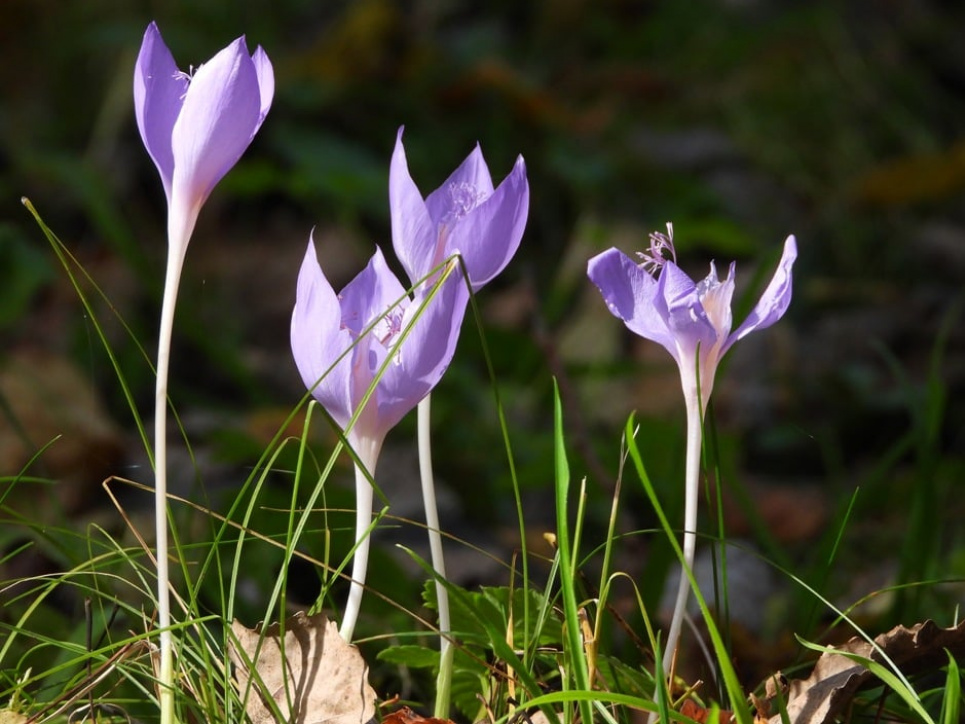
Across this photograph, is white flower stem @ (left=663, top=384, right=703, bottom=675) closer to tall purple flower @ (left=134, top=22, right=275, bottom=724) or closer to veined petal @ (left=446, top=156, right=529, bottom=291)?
veined petal @ (left=446, top=156, right=529, bottom=291)

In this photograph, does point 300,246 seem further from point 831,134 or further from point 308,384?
point 308,384

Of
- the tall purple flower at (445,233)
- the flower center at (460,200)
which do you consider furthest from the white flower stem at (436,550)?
the flower center at (460,200)

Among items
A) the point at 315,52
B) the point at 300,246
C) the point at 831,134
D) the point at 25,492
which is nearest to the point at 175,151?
the point at 25,492

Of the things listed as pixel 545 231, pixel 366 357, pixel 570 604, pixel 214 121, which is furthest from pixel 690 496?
pixel 545 231

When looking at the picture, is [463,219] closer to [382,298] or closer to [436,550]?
[382,298]

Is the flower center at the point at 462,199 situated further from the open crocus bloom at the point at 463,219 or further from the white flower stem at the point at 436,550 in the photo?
the white flower stem at the point at 436,550

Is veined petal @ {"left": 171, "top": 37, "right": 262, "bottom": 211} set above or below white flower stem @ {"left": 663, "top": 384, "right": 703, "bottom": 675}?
above

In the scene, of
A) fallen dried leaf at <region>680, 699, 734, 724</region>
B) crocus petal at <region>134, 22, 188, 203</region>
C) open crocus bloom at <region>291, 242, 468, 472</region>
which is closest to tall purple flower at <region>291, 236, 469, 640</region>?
open crocus bloom at <region>291, 242, 468, 472</region>
